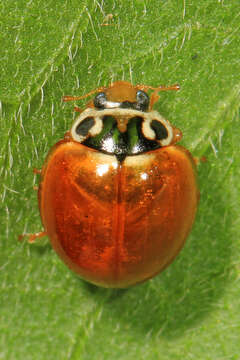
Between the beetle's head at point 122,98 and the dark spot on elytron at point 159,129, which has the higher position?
the beetle's head at point 122,98

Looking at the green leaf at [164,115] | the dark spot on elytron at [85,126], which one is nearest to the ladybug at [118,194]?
the dark spot on elytron at [85,126]

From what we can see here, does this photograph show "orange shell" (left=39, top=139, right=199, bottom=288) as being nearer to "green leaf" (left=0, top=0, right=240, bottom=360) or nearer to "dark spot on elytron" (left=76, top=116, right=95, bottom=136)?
"dark spot on elytron" (left=76, top=116, right=95, bottom=136)

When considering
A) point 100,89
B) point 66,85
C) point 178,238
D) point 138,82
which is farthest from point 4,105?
point 178,238

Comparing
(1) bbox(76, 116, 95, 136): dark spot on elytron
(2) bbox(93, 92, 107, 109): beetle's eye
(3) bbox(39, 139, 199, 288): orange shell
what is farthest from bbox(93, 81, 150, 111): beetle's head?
(3) bbox(39, 139, 199, 288): orange shell

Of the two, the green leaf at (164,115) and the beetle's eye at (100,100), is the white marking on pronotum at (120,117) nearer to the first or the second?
the beetle's eye at (100,100)

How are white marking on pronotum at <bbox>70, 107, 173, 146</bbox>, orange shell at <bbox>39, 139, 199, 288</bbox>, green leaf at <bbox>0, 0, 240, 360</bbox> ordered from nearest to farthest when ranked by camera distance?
orange shell at <bbox>39, 139, 199, 288</bbox> < white marking on pronotum at <bbox>70, 107, 173, 146</bbox> < green leaf at <bbox>0, 0, 240, 360</bbox>

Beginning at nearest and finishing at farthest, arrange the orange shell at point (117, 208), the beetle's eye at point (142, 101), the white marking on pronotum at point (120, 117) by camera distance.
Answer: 1. the orange shell at point (117, 208)
2. the white marking on pronotum at point (120, 117)
3. the beetle's eye at point (142, 101)

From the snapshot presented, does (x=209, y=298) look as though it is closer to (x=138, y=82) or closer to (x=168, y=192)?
(x=168, y=192)
